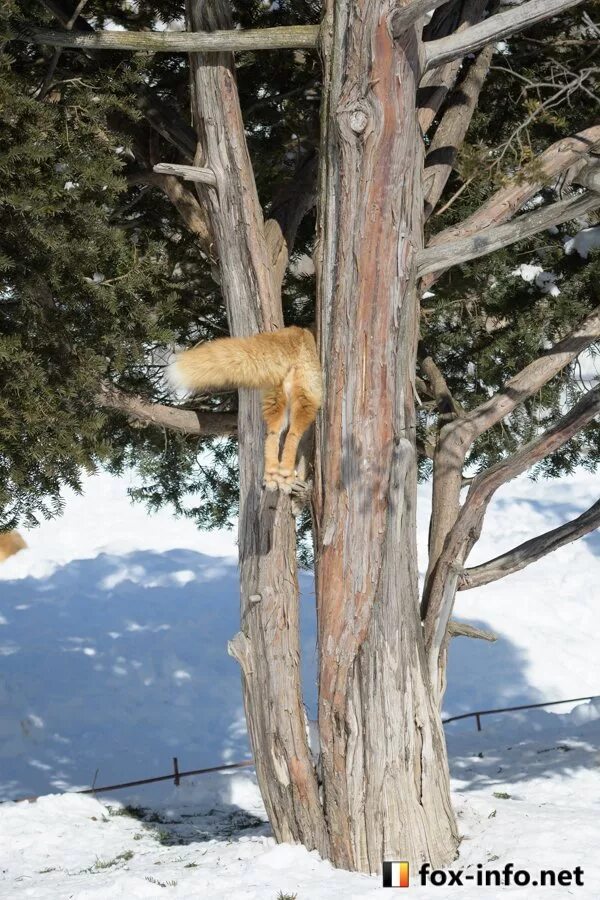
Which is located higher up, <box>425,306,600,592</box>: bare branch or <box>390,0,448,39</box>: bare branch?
<box>390,0,448,39</box>: bare branch

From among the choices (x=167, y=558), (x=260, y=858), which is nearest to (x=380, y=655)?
(x=260, y=858)

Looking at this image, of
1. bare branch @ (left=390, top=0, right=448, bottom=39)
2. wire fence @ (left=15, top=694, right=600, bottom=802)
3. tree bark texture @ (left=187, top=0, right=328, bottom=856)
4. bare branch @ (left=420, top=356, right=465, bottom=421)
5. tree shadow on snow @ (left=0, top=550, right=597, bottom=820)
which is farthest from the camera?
tree shadow on snow @ (left=0, top=550, right=597, bottom=820)

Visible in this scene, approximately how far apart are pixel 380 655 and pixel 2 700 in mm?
9831

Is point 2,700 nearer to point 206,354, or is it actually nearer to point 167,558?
point 167,558

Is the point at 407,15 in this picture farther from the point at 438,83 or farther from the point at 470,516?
the point at 470,516

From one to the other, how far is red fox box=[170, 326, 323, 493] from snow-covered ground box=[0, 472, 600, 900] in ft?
7.70

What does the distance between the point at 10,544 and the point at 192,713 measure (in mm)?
5602

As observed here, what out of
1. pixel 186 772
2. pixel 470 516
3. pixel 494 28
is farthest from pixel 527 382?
pixel 186 772

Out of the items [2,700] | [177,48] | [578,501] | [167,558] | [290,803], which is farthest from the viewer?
[578,501]

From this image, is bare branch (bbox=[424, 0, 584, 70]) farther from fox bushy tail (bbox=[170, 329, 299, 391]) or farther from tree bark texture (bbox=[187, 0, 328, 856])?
fox bushy tail (bbox=[170, 329, 299, 391])

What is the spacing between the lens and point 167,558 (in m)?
17.4

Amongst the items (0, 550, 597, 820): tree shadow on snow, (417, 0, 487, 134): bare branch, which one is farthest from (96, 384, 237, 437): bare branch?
(0, 550, 597, 820): tree shadow on snow

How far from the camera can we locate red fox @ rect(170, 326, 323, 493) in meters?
4.98

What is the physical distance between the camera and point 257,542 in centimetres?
579
